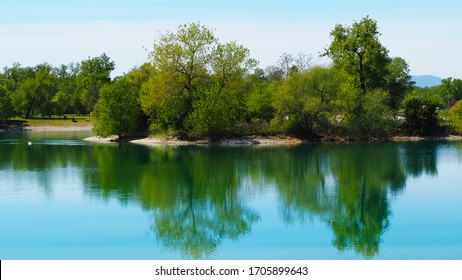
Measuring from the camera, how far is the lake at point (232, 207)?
18.8 meters

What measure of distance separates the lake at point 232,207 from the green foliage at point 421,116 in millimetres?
22057

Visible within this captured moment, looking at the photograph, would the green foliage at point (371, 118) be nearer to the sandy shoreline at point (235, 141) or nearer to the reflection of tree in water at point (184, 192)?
the sandy shoreline at point (235, 141)

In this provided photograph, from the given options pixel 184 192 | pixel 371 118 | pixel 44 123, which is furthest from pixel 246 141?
pixel 44 123

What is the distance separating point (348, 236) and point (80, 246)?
9313 millimetres

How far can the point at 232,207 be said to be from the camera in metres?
26.0

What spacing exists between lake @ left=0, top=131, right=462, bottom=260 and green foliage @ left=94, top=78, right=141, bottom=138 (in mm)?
19490

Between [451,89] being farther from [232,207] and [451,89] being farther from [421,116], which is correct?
[232,207]

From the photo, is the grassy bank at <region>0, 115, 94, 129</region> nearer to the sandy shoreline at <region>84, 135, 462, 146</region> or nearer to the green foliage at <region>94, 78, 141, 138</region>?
the green foliage at <region>94, 78, 141, 138</region>

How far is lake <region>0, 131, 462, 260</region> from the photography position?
61.8 feet

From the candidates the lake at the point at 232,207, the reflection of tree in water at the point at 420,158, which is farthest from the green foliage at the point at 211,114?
the reflection of tree in water at the point at 420,158

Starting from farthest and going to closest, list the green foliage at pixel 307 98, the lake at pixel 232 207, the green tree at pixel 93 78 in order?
the green tree at pixel 93 78 < the green foliage at pixel 307 98 < the lake at pixel 232 207

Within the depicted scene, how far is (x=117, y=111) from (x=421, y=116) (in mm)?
35684

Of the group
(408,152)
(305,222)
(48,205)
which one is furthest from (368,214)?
(408,152)

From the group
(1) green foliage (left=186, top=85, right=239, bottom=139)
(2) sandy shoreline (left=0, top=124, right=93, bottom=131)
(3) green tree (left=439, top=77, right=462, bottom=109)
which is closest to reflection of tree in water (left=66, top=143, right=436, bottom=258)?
(1) green foliage (left=186, top=85, right=239, bottom=139)
